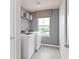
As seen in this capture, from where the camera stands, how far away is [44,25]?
5582mm

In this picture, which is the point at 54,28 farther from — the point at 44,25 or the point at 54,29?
the point at 44,25

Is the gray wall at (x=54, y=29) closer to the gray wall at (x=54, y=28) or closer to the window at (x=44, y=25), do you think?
the gray wall at (x=54, y=28)

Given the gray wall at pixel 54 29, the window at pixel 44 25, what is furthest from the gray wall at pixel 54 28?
the window at pixel 44 25

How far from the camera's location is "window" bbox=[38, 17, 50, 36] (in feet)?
17.8

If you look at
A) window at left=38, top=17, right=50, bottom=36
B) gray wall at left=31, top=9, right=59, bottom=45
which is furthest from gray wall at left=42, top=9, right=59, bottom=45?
window at left=38, top=17, right=50, bottom=36

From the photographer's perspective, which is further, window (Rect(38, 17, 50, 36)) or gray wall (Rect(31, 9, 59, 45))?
window (Rect(38, 17, 50, 36))

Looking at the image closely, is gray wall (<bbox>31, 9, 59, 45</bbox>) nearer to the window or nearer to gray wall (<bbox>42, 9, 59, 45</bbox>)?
gray wall (<bbox>42, 9, 59, 45</bbox>)

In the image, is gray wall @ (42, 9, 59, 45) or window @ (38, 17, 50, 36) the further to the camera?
window @ (38, 17, 50, 36)

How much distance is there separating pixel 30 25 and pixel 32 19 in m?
0.47
